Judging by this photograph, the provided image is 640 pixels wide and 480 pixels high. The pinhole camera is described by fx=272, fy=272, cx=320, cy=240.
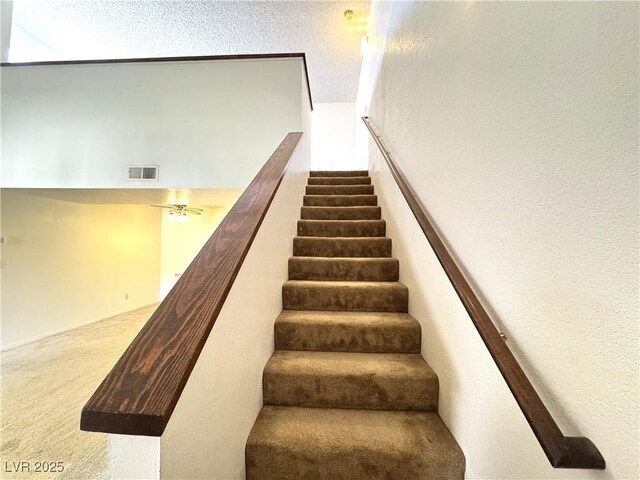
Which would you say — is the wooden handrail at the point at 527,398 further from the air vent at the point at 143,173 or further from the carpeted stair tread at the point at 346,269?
the air vent at the point at 143,173

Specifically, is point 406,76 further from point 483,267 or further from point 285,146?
point 483,267

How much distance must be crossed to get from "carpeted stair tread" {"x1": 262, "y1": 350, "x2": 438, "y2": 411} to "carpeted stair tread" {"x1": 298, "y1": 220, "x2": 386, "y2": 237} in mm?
1351

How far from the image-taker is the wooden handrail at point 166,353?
1.57 feet

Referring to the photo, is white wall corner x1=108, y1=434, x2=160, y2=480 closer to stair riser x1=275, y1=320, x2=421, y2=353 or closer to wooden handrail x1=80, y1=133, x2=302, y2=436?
wooden handrail x1=80, y1=133, x2=302, y2=436

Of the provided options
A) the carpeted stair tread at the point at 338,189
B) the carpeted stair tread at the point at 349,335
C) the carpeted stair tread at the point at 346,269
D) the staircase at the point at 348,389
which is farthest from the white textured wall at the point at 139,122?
the carpeted stair tread at the point at 349,335

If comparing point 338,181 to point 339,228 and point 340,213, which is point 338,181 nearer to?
point 340,213

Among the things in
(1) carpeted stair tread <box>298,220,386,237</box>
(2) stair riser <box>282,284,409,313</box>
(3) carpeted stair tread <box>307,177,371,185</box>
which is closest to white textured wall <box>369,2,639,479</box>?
(2) stair riser <box>282,284,409,313</box>

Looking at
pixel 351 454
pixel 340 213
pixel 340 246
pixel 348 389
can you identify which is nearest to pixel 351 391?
pixel 348 389

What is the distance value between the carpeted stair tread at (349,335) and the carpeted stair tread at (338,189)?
1.96 meters

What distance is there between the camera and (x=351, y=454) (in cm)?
105

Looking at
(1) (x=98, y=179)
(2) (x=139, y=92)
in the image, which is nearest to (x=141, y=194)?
(1) (x=98, y=179)

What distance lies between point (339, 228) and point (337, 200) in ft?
1.92

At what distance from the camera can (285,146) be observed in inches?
83.2

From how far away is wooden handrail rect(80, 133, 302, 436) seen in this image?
0.48 metres
